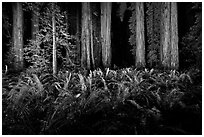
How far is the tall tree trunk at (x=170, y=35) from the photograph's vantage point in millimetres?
7707

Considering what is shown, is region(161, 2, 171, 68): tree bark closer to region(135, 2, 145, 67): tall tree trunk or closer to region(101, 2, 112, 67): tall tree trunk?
region(135, 2, 145, 67): tall tree trunk

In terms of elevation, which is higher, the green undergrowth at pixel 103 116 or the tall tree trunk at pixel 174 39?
the tall tree trunk at pixel 174 39

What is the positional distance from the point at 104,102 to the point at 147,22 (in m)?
9.93

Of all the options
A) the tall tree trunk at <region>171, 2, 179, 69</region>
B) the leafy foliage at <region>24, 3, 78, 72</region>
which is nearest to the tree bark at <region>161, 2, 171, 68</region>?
the tall tree trunk at <region>171, 2, 179, 69</region>

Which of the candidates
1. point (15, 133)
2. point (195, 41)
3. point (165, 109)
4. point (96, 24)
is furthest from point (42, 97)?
point (96, 24)

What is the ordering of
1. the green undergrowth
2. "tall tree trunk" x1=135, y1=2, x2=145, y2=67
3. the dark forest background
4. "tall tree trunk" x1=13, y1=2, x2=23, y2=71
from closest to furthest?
the green undergrowth, the dark forest background, "tall tree trunk" x1=13, y1=2, x2=23, y2=71, "tall tree trunk" x1=135, y1=2, x2=145, y2=67

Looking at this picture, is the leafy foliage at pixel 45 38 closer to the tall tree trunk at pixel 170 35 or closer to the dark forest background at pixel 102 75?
the dark forest background at pixel 102 75

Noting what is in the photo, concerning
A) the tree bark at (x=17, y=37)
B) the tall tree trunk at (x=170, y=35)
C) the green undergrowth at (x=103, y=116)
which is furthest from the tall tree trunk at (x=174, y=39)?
the tree bark at (x=17, y=37)

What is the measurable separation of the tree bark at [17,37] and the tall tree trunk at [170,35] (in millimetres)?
7335

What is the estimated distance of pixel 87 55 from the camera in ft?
34.1

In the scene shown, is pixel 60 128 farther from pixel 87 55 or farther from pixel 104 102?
pixel 87 55

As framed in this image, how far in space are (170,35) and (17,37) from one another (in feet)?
25.8

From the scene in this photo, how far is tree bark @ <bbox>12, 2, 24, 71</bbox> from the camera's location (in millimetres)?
8727

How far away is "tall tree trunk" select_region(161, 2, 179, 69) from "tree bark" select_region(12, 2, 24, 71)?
734cm
